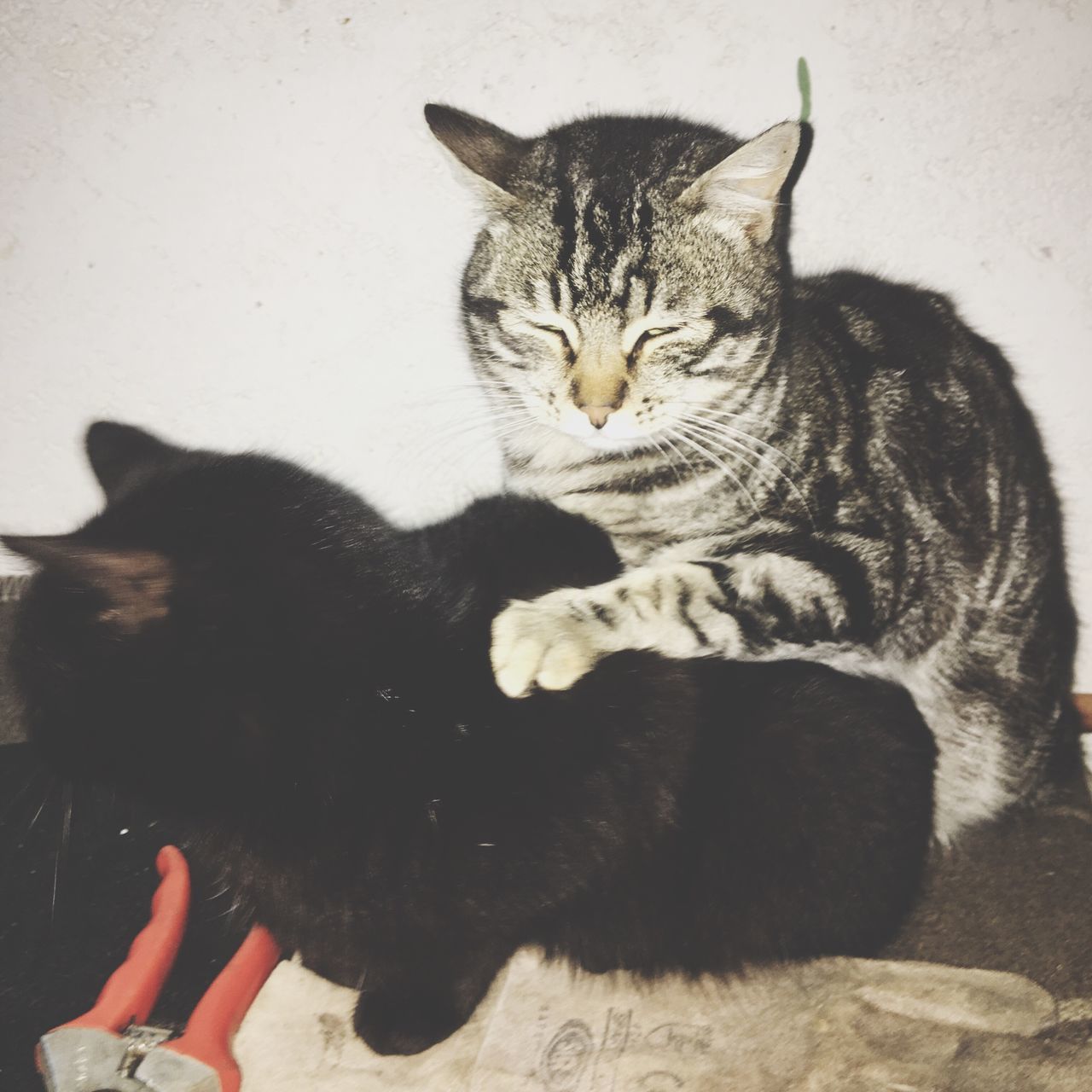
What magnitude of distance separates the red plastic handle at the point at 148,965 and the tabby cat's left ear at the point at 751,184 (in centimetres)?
97

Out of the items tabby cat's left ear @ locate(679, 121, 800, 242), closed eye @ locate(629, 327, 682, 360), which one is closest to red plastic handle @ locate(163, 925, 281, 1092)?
closed eye @ locate(629, 327, 682, 360)

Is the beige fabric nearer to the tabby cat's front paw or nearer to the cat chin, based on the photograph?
the tabby cat's front paw

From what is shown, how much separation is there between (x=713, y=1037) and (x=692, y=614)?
0.47 m

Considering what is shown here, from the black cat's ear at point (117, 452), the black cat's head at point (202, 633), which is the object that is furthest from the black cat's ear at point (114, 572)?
the black cat's ear at point (117, 452)

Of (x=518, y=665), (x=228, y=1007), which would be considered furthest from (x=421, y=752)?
(x=228, y=1007)

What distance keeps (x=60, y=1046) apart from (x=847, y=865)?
83 cm

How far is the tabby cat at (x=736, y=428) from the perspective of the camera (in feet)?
2.78

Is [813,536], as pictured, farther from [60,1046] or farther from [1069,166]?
[60,1046]

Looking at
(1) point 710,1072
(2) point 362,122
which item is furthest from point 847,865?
(2) point 362,122

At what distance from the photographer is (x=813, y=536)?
0.89 meters

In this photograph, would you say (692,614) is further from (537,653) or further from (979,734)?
(979,734)

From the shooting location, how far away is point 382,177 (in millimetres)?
1051

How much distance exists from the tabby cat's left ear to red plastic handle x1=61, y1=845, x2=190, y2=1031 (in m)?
0.97

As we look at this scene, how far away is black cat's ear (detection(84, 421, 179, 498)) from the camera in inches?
35.7
